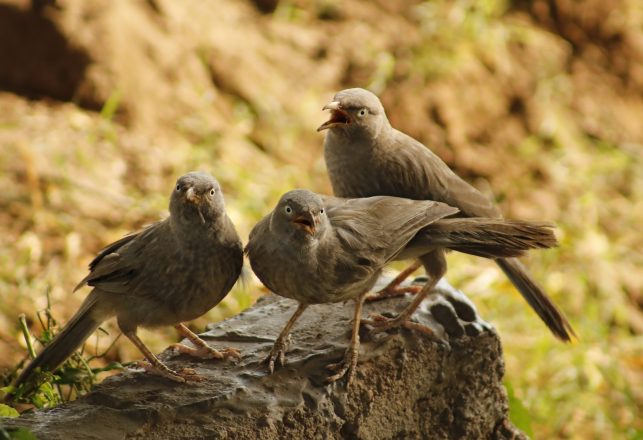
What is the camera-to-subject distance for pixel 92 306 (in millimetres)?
4320

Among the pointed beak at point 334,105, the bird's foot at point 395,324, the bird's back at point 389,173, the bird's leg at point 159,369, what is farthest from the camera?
the bird's back at point 389,173

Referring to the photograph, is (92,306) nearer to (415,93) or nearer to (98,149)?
(98,149)

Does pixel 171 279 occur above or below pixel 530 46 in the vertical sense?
below

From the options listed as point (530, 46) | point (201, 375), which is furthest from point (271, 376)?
point (530, 46)

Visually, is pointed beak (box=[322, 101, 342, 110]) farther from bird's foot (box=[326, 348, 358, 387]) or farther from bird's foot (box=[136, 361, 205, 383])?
bird's foot (box=[136, 361, 205, 383])

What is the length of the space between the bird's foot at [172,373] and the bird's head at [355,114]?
1.41m

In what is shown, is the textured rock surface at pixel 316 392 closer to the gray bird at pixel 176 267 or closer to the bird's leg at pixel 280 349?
the bird's leg at pixel 280 349

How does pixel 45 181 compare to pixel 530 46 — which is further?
pixel 530 46

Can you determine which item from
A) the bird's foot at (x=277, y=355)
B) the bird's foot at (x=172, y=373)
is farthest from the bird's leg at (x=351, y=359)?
the bird's foot at (x=172, y=373)

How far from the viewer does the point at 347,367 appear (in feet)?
14.2

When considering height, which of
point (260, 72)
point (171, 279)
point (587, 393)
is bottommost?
point (587, 393)

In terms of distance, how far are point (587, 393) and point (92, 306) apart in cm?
413

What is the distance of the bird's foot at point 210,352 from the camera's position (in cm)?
439

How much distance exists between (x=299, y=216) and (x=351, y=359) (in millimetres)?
773
